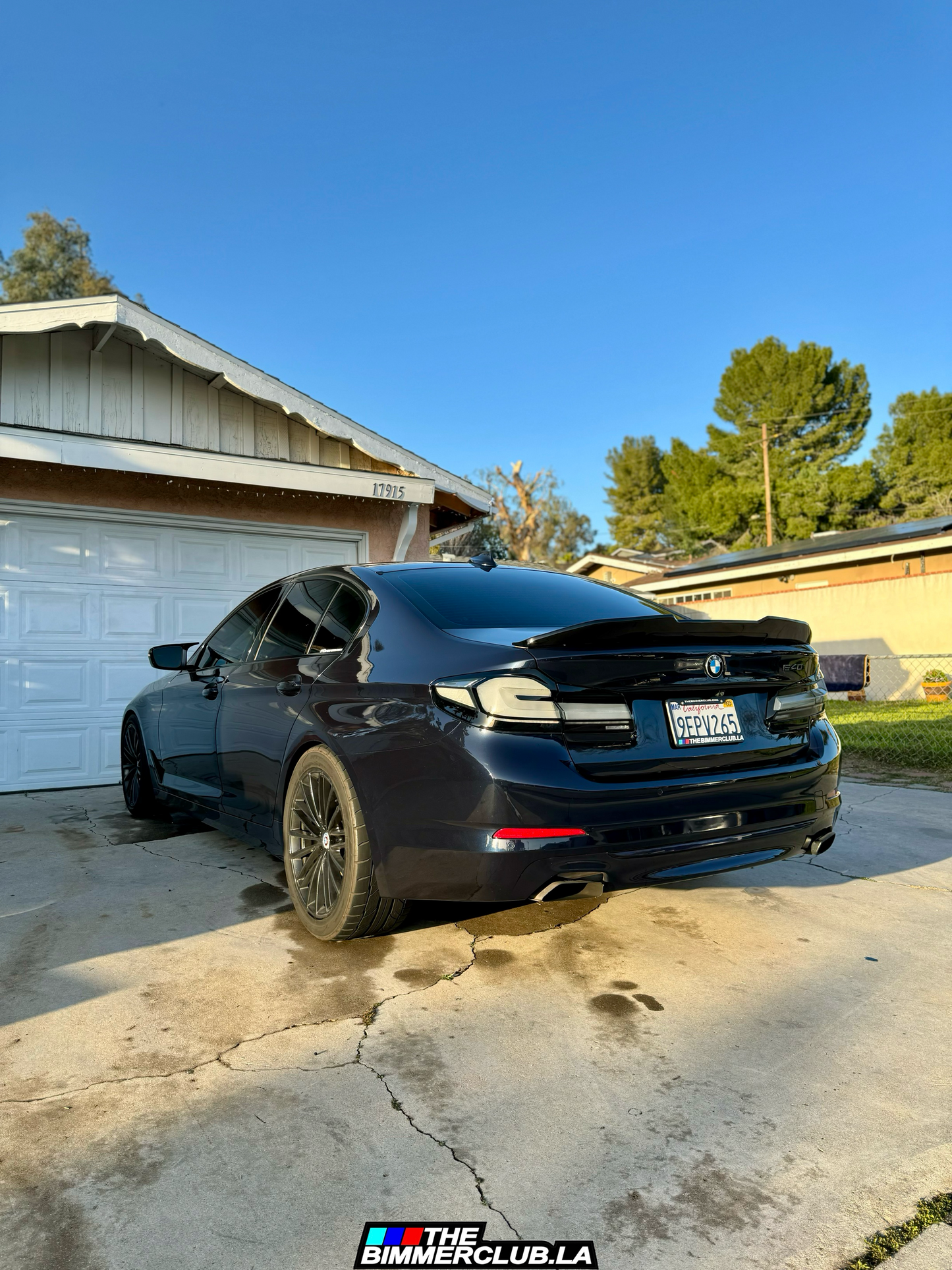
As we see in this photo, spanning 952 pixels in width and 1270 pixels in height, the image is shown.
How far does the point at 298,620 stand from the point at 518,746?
1.73 metres

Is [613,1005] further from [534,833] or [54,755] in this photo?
[54,755]

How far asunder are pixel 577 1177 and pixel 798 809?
1592 millimetres

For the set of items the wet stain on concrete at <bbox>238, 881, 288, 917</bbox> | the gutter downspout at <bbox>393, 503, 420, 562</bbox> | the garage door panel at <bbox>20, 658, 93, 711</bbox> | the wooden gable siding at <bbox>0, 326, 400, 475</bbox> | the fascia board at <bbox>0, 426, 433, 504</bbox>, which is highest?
the wooden gable siding at <bbox>0, 326, 400, 475</bbox>

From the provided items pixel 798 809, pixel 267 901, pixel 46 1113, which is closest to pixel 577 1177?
pixel 46 1113

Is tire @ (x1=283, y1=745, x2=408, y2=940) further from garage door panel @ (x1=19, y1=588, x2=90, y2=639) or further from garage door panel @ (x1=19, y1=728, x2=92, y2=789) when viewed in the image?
garage door panel @ (x1=19, y1=588, x2=90, y2=639)

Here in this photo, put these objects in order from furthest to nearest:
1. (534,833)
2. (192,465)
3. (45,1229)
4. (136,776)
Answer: (192,465)
(136,776)
(534,833)
(45,1229)

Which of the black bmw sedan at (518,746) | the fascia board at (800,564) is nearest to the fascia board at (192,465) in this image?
the black bmw sedan at (518,746)

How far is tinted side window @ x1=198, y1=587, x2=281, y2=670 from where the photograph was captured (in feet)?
14.4

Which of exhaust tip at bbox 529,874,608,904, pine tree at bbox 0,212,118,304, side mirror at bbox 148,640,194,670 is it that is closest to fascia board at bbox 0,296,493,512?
side mirror at bbox 148,640,194,670

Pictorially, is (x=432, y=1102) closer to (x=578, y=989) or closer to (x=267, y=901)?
(x=578, y=989)

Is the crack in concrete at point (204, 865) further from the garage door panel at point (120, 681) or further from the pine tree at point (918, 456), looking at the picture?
the pine tree at point (918, 456)

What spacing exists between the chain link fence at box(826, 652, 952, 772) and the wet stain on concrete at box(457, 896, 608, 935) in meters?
5.34

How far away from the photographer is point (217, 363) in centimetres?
745

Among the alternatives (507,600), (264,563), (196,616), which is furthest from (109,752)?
(507,600)
